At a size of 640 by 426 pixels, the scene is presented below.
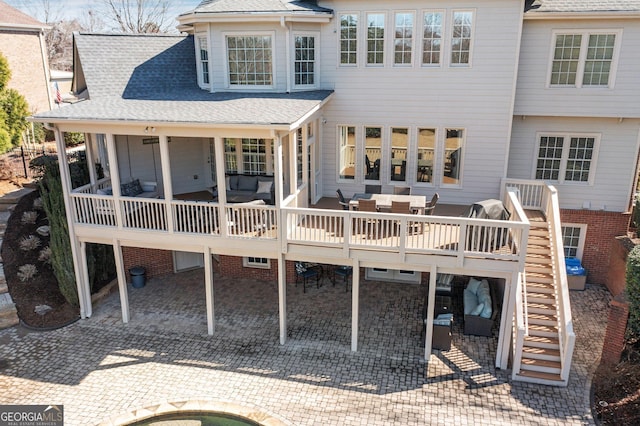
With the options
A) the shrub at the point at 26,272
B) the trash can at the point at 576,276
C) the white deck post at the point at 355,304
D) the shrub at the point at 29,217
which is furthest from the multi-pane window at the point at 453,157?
the shrub at the point at 29,217

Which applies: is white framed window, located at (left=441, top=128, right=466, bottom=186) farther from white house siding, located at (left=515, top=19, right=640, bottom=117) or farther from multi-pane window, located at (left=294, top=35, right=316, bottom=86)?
multi-pane window, located at (left=294, top=35, right=316, bottom=86)

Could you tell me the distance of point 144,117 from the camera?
11953mm

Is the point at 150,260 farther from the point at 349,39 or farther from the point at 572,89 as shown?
the point at 572,89

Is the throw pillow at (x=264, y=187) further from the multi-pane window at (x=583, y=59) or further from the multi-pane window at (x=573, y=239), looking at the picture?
the multi-pane window at (x=573, y=239)

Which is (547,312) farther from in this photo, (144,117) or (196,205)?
(144,117)

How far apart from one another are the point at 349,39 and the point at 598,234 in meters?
10.4

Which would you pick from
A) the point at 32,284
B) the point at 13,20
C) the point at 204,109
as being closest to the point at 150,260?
the point at 32,284

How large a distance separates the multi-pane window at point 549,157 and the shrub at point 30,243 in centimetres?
1710

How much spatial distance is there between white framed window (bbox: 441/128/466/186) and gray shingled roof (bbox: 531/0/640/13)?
4145 mm

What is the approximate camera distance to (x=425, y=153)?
15.6m

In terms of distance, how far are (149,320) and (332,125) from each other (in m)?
8.36

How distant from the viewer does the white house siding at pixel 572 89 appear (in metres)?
14.1

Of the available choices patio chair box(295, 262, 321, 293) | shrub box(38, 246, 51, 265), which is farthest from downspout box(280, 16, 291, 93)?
shrub box(38, 246, 51, 265)

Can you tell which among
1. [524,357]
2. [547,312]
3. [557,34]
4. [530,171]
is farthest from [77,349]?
[557,34]
